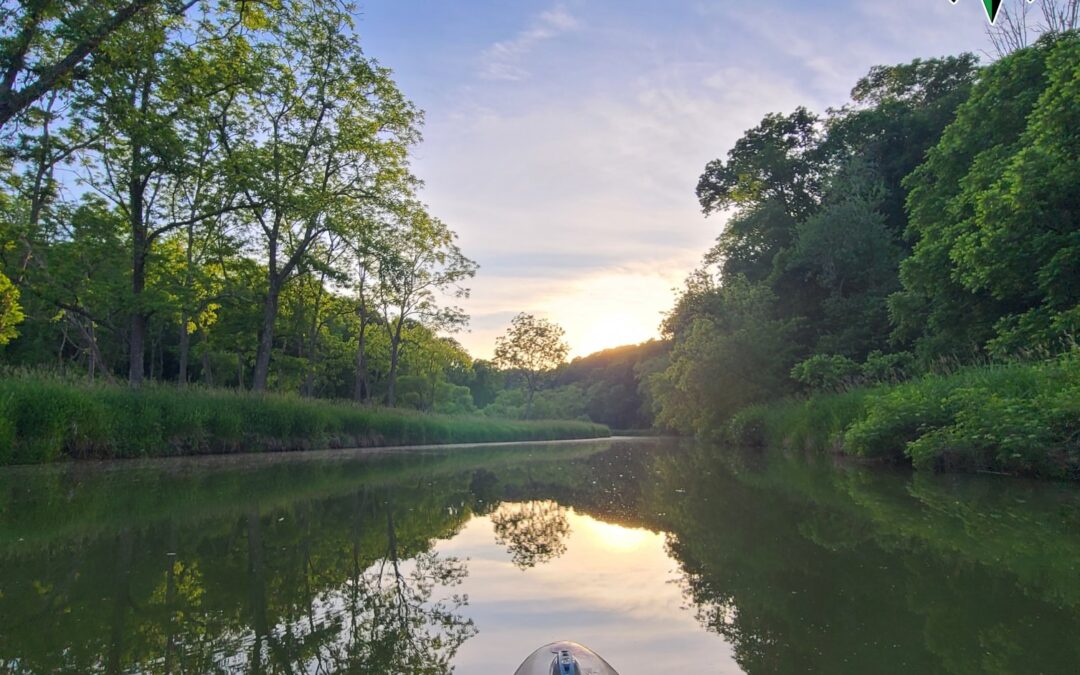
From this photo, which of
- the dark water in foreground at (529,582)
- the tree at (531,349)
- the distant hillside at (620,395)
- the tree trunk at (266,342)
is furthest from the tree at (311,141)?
the distant hillside at (620,395)

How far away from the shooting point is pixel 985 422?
7.85 metres

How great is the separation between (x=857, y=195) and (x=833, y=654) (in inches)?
913

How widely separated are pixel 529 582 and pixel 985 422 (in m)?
6.97

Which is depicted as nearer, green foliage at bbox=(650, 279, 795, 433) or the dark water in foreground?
the dark water in foreground

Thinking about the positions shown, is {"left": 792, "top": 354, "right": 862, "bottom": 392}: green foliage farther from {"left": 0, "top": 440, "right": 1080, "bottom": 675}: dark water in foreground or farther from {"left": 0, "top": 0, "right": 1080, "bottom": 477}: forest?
{"left": 0, "top": 440, "right": 1080, "bottom": 675}: dark water in foreground

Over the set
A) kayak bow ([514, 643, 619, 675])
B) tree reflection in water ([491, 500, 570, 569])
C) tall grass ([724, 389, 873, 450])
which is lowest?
tree reflection in water ([491, 500, 570, 569])

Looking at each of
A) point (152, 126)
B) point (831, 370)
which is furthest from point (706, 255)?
point (152, 126)

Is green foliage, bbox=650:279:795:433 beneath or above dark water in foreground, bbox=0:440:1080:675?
above

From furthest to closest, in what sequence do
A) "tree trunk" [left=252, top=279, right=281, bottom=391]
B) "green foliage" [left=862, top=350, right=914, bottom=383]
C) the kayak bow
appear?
1. "tree trunk" [left=252, top=279, right=281, bottom=391]
2. "green foliage" [left=862, top=350, right=914, bottom=383]
3. the kayak bow

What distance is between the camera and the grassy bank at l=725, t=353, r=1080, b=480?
7086 mm

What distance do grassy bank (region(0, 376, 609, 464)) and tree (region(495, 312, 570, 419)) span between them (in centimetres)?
2702

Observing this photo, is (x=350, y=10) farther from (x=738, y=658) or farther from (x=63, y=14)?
(x=738, y=658)

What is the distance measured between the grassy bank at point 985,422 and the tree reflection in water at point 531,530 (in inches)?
210

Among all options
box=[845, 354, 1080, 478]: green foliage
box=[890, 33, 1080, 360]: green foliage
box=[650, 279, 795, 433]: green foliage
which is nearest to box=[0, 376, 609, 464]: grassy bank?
box=[650, 279, 795, 433]: green foliage
